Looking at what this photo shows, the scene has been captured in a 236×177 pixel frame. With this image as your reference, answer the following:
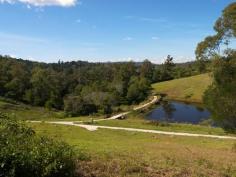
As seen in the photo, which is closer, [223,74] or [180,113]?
[223,74]

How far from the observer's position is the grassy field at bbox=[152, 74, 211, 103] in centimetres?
13975

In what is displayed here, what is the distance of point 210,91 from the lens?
90.9ft

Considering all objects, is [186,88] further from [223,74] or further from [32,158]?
[32,158]

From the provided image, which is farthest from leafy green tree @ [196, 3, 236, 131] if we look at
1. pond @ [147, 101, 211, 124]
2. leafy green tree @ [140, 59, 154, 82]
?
leafy green tree @ [140, 59, 154, 82]

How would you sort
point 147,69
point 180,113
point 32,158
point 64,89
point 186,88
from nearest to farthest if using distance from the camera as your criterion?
point 32,158 < point 180,113 < point 64,89 < point 186,88 < point 147,69

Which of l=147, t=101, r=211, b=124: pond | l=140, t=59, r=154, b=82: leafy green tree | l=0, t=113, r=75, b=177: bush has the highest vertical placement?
l=140, t=59, r=154, b=82: leafy green tree

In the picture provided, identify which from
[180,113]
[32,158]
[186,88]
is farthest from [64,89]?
[32,158]

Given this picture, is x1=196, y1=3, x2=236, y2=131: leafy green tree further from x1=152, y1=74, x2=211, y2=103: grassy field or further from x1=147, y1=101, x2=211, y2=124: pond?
x1=152, y1=74, x2=211, y2=103: grassy field

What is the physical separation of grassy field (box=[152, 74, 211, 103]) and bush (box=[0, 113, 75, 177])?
127705 mm

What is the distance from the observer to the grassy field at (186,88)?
5502 inches

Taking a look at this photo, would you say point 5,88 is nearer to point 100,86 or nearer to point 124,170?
point 100,86

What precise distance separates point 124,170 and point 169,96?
445 feet

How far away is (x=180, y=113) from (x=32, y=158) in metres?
97.5

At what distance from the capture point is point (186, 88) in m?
147
